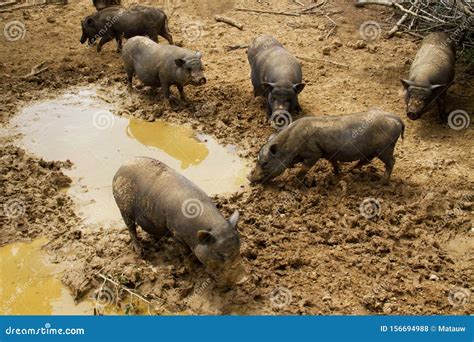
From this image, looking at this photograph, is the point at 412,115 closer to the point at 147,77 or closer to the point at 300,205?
the point at 300,205

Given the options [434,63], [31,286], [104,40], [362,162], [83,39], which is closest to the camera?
[31,286]

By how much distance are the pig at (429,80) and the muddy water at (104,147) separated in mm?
3036

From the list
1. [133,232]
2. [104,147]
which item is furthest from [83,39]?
[133,232]

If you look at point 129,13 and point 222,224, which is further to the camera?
point 129,13

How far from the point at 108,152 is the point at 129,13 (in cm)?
422

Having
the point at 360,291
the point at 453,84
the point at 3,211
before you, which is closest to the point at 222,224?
the point at 360,291

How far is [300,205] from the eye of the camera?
7512mm

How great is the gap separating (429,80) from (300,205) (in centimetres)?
347

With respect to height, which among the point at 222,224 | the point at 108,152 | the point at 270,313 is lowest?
the point at 108,152

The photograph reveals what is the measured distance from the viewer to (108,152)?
8828 mm

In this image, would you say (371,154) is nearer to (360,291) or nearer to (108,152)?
(360,291)

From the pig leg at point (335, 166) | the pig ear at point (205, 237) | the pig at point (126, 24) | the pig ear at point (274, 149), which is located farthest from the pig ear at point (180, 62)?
the pig ear at point (205, 237)

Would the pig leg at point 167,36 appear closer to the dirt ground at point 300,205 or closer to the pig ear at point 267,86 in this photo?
the dirt ground at point 300,205

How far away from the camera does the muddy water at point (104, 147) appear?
802 centimetres
